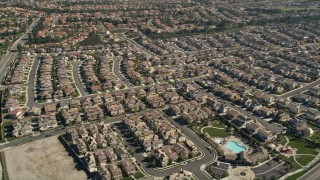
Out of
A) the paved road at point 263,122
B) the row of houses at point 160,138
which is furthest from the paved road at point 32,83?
the paved road at point 263,122

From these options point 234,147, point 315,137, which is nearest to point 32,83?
point 234,147

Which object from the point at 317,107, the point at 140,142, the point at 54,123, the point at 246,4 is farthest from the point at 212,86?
the point at 246,4

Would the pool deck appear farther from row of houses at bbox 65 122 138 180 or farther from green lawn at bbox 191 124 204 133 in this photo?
row of houses at bbox 65 122 138 180

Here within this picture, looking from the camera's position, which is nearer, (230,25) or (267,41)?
(267,41)

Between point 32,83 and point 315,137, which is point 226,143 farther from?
point 32,83

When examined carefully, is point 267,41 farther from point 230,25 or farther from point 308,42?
point 230,25

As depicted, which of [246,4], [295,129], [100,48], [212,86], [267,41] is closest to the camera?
[295,129]
